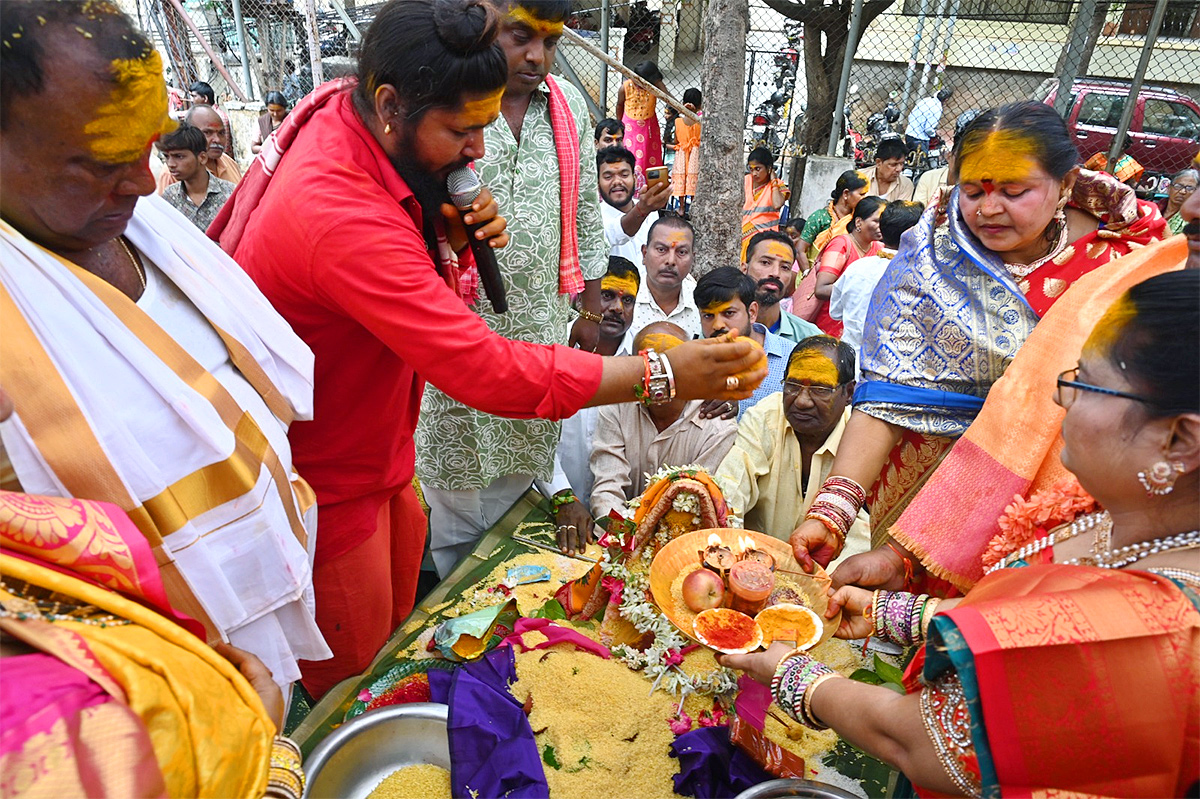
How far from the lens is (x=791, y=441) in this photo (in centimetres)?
362

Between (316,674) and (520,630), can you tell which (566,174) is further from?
(316,674)

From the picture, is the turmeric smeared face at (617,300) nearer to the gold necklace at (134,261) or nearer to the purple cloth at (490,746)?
the purple cloth at (490,746)

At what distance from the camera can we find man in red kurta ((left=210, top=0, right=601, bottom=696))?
1.84 m

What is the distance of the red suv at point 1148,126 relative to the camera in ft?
35.8

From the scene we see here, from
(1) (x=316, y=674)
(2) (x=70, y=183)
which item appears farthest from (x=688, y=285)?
(2) (x=70, y=183)

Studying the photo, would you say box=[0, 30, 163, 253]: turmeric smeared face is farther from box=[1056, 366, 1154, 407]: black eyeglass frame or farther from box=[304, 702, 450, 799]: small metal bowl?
box=[1056, 366, 1154, 407]: black eyeglass frame

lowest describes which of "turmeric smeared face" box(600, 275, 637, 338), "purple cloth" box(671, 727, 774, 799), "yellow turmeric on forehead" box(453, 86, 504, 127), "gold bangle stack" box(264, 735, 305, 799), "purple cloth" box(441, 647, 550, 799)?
"purple cloth" box(671, 727, 774, 799)

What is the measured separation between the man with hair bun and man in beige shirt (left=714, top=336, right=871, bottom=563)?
1507 millimetres

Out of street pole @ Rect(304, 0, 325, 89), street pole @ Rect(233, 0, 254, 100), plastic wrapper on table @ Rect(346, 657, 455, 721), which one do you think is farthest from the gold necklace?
street pole @ Rect(233, 0, 254, 100)

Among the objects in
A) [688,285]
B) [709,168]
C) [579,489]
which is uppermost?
[709,168]

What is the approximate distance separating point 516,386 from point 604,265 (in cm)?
174

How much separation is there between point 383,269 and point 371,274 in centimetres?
3

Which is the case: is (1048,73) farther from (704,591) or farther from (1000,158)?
(704,591)

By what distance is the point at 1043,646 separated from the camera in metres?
1.17
